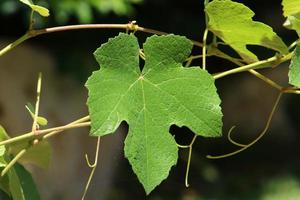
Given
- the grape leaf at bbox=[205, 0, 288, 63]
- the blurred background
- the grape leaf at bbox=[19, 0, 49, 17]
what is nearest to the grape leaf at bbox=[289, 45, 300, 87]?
the grape leaf at bbox=[205, 0, 288, 63]

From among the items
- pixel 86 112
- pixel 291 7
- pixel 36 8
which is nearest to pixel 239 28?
pixel 291 7

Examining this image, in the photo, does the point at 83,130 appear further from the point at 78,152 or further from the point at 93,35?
the point at 93,35

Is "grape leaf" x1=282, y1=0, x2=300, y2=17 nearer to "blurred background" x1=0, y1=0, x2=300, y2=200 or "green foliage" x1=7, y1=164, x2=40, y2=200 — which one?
"green foliage" x1=7, y1=164, x2=40, y2=200

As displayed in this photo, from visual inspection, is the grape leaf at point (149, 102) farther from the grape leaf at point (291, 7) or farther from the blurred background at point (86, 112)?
the blurred background at point (86, 112)

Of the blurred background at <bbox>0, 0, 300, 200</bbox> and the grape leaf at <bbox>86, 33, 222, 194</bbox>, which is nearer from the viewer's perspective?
the grape leaf at <bbox>86, 33, 222, 194</bbox>

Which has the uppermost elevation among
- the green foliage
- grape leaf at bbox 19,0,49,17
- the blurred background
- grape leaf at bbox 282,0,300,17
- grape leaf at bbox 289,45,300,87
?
grape leaf at bbox 19,0,49,17

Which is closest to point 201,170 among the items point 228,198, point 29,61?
point 228,198

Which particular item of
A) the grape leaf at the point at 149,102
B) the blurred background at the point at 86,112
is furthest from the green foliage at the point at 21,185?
the blurred background at the point at 86,112
